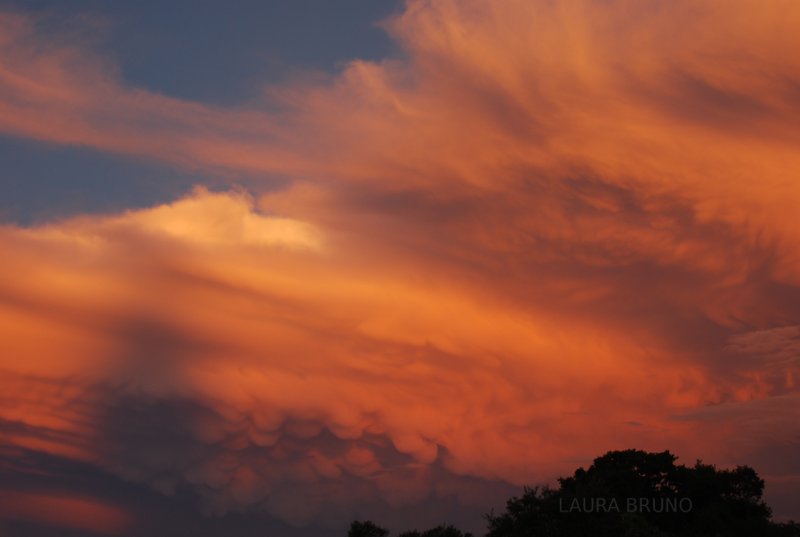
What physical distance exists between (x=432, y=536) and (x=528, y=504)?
30359 millimetres

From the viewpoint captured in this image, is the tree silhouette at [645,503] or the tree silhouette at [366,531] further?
the tree silhouette at [366,531]

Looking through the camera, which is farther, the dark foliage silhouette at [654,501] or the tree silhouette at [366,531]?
the tree silhouette at [366,531]

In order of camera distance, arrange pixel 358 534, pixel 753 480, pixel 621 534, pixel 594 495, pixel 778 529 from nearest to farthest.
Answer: pixel 621 534 < pixel 594 495 < pixel 778 529 < pixel 753 480 < pixel 358 534

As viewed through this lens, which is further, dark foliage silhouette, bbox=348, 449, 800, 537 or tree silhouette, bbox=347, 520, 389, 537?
tree silhouette, bbox=347, 520, 389, 537

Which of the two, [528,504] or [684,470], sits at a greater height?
[684,470]

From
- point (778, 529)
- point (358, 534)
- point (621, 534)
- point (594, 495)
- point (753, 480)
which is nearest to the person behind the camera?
point (621, 534)

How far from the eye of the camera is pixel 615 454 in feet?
385

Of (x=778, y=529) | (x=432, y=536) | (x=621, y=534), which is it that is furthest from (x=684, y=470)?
(x=621, y=534)

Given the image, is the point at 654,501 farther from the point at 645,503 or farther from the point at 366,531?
the point at 366,531

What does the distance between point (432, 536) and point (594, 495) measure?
32237 millimetres

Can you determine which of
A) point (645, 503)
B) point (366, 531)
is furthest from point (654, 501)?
point (366, 531)

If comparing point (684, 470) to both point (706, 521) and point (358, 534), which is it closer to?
point (706, 521)

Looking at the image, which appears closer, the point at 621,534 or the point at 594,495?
the point at 621,534

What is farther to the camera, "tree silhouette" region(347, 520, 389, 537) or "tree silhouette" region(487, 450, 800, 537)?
"tree silhouette" region(347, 520, 389, 537)
